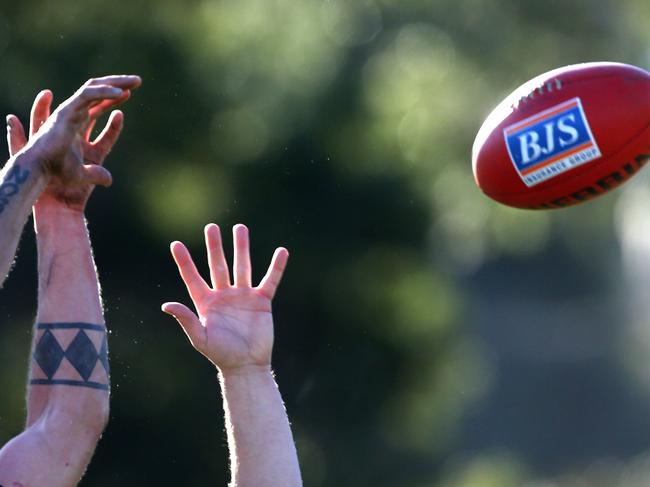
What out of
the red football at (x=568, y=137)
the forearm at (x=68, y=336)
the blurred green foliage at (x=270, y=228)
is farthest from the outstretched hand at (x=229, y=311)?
the blurred green foliage at (x=270, y=228)

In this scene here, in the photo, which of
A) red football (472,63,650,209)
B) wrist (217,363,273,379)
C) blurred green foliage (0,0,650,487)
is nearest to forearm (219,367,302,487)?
wrist (217,363,273,379)

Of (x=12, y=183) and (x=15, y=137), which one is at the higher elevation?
(x=15, y=137)

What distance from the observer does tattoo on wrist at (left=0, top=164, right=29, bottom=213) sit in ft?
12.6

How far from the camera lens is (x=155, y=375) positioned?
1098 cm

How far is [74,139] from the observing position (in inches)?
162

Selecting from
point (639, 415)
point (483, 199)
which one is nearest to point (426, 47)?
point (483, 199)

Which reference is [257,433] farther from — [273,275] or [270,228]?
[270,228]

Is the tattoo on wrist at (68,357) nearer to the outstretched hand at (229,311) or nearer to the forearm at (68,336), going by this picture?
the forearm at (68,336)

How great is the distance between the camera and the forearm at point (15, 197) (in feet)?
12.5

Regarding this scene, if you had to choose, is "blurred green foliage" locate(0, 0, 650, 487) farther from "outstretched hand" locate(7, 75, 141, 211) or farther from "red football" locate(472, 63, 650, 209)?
"outstretched hand" locate(7, 75, 141, 211)

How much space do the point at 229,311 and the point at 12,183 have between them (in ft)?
2.57

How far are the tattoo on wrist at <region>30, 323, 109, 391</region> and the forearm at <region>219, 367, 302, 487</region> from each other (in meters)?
0.40

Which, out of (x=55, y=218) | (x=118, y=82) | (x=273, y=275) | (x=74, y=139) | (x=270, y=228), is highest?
(x=118, y=82)

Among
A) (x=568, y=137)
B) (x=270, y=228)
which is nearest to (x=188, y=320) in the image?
(x=568, y=137)
